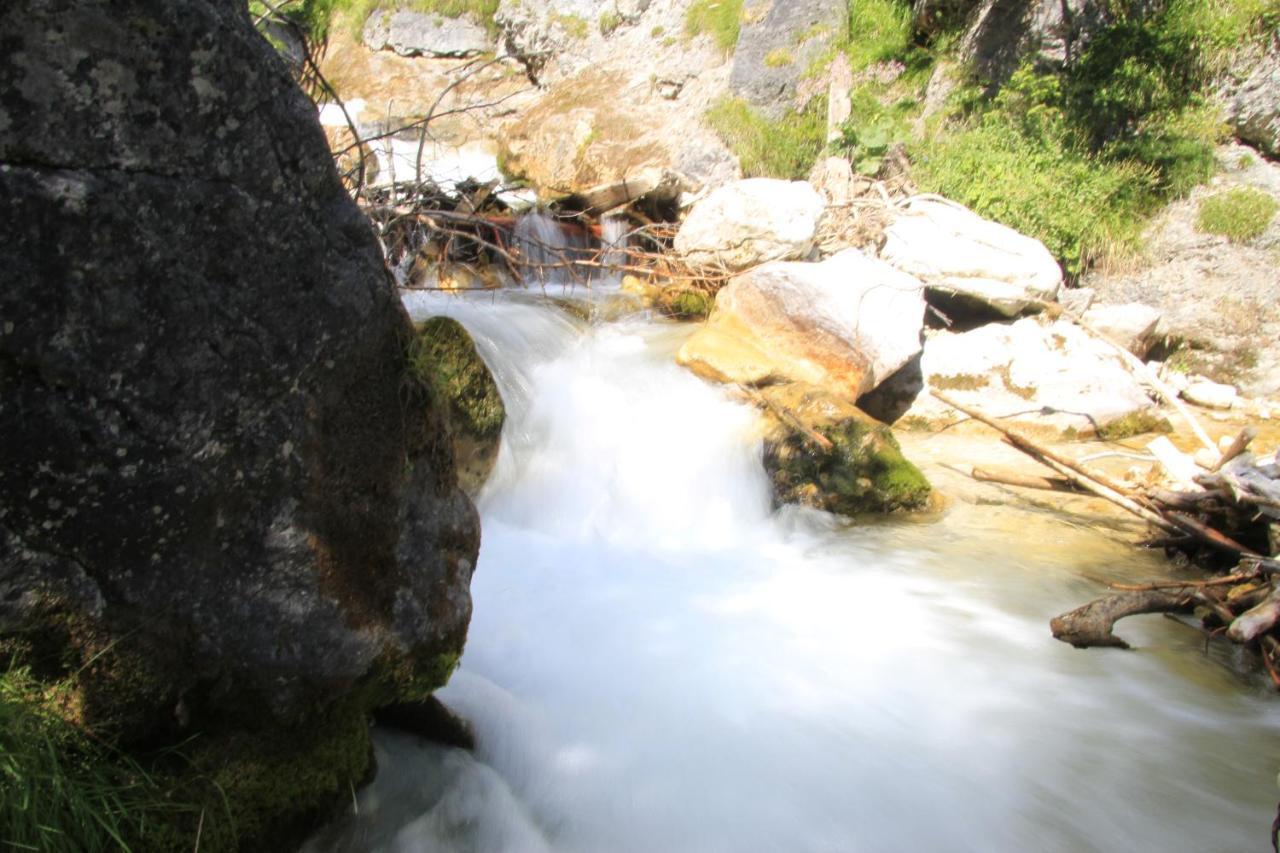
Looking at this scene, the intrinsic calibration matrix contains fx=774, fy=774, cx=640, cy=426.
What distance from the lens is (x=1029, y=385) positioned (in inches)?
264

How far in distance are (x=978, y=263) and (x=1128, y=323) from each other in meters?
1.69

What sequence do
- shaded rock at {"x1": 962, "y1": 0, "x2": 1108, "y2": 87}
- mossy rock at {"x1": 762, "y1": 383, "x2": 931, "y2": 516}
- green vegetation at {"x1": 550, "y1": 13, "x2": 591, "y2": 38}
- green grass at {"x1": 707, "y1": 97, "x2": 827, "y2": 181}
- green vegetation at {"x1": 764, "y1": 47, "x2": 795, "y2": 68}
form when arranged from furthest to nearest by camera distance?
green vegetation at {"x1": 550, "y1": 13, "x2": 591, "y2": 38} → green vegetation at {"x1": 764, "y1": 47, "x2": 795, "y2": 68} → green grass at {"x1": 707, "y1": 97, "x2": 827, "y2": 181} → shaded rock at {"x1": 962, "y1": 0, "x2": 1108, "y2": 87} → mossy rock at {"x1": 762, "y1": 383, "x2": 931, "y2": 516}

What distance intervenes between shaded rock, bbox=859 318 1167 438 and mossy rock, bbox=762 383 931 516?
1429 mm

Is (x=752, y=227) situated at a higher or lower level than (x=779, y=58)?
lower

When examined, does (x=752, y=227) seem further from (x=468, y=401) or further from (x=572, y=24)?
(x=572, y=24)

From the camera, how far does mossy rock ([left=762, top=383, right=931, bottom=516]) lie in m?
5.23

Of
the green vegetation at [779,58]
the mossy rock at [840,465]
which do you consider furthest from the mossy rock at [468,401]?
the green vegetation at [779,58]

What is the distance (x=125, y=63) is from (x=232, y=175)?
0.27m

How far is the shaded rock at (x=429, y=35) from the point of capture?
15211 millimetres

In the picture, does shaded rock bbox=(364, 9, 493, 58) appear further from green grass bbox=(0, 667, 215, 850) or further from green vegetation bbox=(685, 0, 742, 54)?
green grass bbox=(0, 667, 215, 850)

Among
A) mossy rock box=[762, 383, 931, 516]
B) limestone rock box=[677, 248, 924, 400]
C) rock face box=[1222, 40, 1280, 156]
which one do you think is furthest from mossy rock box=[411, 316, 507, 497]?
rock face box=[1222, 40, 1280, 156]

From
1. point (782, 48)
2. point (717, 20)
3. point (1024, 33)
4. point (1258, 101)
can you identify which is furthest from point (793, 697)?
point (717, 20)

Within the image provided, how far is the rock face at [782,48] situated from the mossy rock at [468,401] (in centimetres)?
870

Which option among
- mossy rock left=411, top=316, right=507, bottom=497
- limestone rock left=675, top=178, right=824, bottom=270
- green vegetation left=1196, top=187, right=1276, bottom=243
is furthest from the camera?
green vegetation left=1196, top=187, right=1276, bottom=243
